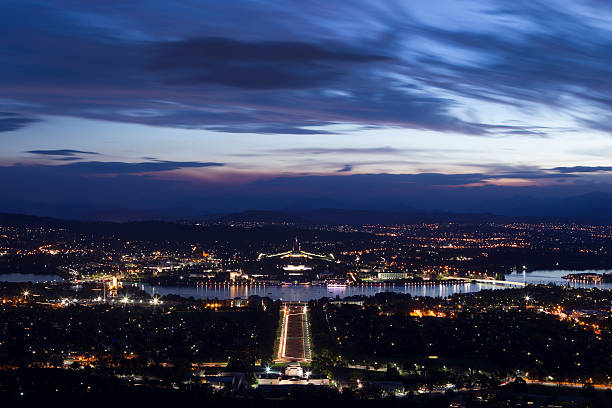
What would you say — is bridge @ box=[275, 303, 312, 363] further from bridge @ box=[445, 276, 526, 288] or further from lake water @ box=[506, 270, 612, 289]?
lake water @ box=[506, 270, 612, 289]

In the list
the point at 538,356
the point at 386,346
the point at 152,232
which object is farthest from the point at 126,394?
the point at 152,232

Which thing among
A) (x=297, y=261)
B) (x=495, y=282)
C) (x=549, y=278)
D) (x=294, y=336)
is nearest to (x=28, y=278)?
(x=297, y=261)

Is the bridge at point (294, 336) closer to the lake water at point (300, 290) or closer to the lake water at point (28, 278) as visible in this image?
the lake water at point (300, 290)

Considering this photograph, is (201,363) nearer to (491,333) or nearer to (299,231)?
(491,333)

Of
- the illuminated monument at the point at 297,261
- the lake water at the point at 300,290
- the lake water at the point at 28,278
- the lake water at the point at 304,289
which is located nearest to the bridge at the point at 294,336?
the lake water at the point at 300,290

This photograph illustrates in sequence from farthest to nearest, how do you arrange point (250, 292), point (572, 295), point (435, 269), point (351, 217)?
point (351, 217) < point (435, 269) < point (250, 292) < point (572, 295)

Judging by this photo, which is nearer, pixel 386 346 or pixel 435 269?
pixel 386 346

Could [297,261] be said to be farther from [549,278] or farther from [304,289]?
[549,278]

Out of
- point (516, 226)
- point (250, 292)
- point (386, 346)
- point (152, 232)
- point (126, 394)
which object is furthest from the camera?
point (516, 226)
